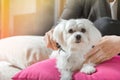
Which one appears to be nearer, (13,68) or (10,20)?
(13,68)

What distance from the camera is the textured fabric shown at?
2.33 m

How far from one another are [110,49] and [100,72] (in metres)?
0.23

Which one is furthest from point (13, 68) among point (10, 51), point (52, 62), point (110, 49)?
point (110, 49)

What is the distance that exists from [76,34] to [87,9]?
3.03 ft

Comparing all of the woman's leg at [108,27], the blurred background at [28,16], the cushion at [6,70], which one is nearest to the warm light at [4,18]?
the blurred background at [28,16]

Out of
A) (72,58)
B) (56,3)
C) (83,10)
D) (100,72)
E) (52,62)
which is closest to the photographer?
(100,72)

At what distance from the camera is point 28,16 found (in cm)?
253

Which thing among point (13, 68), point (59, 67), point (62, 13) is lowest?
point (13, 68)

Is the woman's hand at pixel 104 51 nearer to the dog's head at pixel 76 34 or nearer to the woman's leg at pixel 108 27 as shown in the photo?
the dog's head at pixel 76 34

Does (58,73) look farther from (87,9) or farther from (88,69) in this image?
(87,9)

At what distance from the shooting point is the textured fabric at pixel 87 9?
7.63 ft

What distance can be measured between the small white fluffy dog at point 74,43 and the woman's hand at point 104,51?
44mm

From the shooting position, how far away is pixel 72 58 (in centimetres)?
158

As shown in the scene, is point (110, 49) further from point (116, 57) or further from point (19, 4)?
point (19, 4)
